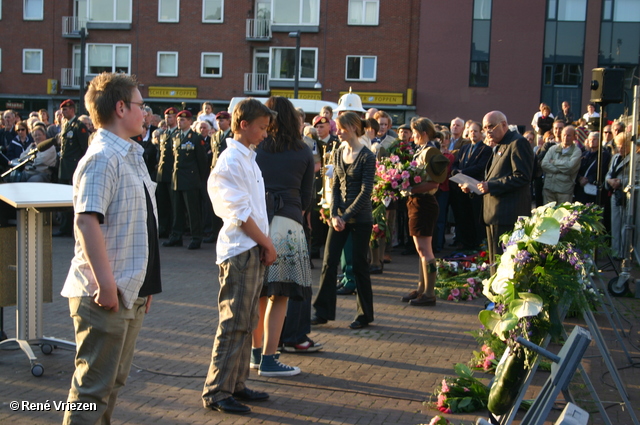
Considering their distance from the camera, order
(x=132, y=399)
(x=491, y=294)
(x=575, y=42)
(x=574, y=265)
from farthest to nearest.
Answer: (x=575, y=42), (x=132, y=399), (x=491, y=294), (x=574, y=265)

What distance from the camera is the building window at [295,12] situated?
127 ft

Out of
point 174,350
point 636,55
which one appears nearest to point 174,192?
point 174,350

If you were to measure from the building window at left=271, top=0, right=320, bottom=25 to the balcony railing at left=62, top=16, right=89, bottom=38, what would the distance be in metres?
10.9

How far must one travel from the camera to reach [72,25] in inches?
1596

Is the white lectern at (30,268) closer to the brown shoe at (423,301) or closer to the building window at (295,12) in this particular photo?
the brown shoe at (423,301)

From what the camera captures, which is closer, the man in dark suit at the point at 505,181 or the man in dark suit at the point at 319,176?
the man in dark suit at the point at 505,181

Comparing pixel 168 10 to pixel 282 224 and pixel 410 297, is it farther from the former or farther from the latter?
pixel 282 224

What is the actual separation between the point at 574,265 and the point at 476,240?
31.0ft

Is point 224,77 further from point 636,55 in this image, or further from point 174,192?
point 174,192

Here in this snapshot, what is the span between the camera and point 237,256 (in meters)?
4.73

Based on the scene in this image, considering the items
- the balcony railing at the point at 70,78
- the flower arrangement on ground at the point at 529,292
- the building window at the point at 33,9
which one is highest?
the building window at the point at 33,9

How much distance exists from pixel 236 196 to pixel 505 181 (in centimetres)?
367

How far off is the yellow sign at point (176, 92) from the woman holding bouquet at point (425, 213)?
32173 millimetres

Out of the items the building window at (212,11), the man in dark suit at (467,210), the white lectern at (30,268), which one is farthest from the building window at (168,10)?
the white lectern at (30,268)
